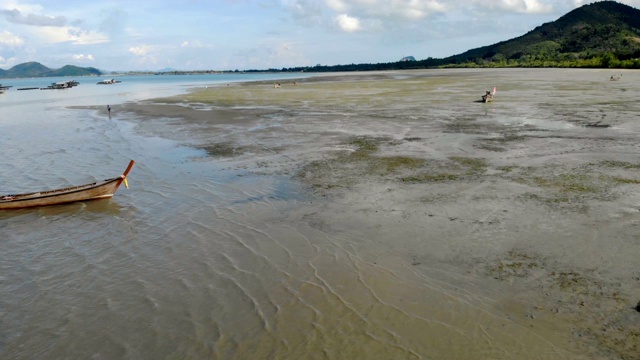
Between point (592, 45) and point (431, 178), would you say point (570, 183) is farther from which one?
point (592, 45)

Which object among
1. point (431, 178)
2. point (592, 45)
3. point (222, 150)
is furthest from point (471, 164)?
point (592, 45)

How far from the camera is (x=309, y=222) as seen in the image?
1204 centimetres

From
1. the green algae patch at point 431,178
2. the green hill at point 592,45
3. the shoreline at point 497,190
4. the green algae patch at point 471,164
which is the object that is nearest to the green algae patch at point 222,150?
the shoreline at point 497,190

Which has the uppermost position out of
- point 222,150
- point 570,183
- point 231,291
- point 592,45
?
point 592,45

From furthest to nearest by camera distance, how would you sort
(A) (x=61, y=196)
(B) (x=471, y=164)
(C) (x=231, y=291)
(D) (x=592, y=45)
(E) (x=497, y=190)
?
→ (D) (x=592, y=45) → (B) (x=471, y=164) → (A) (x=61, y=196) → (E) (x=497, y=190) → (C) (x=231, y=291)

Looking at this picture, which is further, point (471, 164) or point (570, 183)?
point (471, 164)

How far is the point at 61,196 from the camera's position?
14523 mm

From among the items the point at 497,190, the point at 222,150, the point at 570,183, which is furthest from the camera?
the point at 222,150

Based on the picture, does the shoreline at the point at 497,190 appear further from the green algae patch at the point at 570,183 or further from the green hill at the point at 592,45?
the green hill at the point at 592,45

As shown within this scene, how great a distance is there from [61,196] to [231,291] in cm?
914

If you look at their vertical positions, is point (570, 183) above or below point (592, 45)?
below

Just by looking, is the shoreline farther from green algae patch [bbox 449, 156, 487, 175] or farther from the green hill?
the green hill

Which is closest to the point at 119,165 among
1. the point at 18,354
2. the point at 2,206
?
the point at 2,206

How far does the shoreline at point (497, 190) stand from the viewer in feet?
26.4
